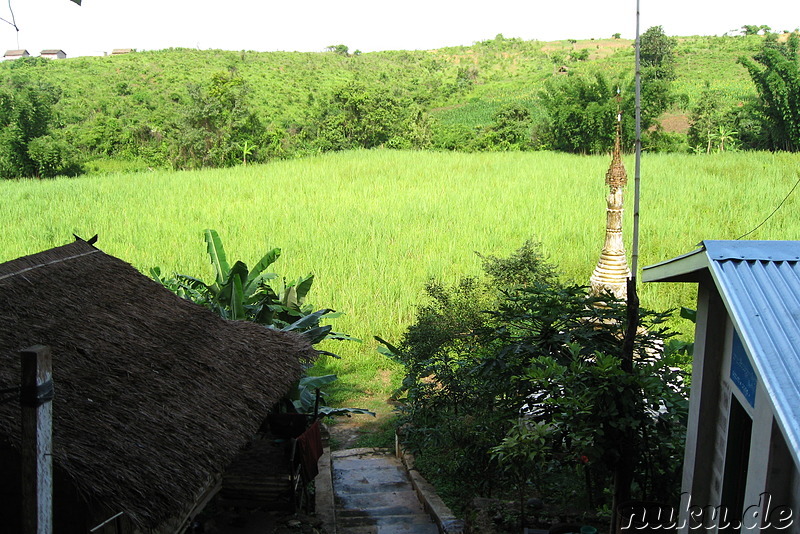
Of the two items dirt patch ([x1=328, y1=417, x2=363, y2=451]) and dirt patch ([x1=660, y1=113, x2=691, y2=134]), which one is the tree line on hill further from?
dirt patch ([x1=328, y1=417, x2=363, y2=451])

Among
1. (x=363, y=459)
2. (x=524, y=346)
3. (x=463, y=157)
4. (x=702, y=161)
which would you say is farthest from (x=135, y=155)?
(x=524, y=346)

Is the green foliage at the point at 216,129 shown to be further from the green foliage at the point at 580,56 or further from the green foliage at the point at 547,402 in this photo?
the green foliage at the point at 580,56

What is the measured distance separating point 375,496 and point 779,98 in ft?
79.8

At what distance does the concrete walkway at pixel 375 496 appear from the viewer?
597 cm

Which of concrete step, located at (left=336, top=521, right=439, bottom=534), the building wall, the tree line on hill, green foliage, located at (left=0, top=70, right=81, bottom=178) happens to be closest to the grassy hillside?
the tree line on hill

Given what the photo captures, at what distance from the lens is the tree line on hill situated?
26.8 m

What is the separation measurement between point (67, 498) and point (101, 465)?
30 centimetres

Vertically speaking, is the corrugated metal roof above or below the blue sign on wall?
above

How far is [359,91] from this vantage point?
30.3 metres

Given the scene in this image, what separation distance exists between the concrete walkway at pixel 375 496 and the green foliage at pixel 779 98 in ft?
75.7

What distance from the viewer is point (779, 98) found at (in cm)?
2562

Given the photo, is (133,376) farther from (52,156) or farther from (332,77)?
(332,77)

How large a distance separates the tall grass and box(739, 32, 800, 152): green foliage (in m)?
2.79

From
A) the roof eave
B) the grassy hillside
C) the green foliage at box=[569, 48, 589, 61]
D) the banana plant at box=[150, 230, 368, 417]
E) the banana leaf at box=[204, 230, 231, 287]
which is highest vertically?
the green foliage at box=[569, 48, 589, 61]
